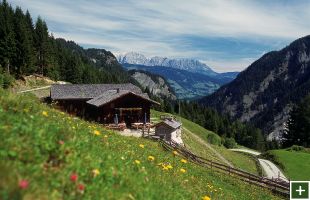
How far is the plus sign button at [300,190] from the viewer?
13.1 m

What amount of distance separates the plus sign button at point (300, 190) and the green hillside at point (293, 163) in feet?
170

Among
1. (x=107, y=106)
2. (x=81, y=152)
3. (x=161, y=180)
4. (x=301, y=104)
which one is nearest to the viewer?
(x=81, y=152)

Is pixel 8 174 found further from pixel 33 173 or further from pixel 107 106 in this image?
pixel 107 106

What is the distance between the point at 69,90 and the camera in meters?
84.4

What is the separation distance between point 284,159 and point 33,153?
7670cm

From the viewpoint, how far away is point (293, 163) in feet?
244

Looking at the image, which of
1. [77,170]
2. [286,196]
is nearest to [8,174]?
[77,170]

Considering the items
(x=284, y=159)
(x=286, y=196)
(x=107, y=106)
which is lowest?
(x=284, y=159)

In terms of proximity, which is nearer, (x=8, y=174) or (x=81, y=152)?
(x=8, y=174)

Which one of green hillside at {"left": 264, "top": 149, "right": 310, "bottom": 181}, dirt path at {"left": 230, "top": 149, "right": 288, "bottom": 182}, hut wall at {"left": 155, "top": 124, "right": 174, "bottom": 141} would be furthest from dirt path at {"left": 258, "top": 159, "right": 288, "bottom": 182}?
hut wall at {"left": 155, "top": 124, "right": 174, "bottom": 141}

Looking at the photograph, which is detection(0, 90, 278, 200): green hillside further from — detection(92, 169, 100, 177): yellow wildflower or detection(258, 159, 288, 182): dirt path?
detection(258, 159, 288, 182): dirt path

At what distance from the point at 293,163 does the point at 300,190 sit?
212 ft

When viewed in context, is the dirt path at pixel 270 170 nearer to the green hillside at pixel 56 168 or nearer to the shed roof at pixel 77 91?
the shed roof at pixel 77 91

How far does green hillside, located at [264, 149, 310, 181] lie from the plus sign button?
51.9 meters
